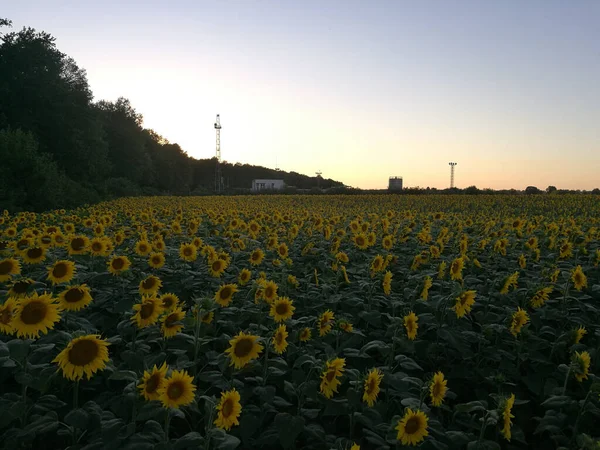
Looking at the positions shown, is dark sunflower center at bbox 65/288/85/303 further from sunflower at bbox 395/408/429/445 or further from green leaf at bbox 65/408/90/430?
sunflower at bbox 395/408/429/445

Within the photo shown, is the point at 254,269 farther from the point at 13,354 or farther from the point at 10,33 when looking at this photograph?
the point at 10,33

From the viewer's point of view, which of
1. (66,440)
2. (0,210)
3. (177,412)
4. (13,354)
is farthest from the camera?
(0,210)

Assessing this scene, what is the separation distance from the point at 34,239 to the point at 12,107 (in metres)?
34.8

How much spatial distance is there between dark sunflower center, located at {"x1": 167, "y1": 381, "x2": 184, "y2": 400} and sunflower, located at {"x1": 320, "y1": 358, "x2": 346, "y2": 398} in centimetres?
72

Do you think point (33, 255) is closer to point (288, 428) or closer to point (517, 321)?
point (288, 428)

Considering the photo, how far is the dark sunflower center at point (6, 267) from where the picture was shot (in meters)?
3.46

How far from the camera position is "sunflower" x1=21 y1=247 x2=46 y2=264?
392cm

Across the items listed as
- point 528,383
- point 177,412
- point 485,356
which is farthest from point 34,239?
point 528,383

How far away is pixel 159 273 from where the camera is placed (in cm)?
460

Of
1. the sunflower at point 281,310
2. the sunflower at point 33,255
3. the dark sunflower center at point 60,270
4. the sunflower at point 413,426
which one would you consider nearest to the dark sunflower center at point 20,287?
the dark sunflower center at point 60,270

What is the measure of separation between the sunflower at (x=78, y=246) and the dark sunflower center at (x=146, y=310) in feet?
6.19

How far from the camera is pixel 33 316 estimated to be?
98.7 inches

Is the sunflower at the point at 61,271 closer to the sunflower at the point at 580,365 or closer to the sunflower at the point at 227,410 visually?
the sunflower at the point at 227,410

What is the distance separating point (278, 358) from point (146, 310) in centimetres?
82
